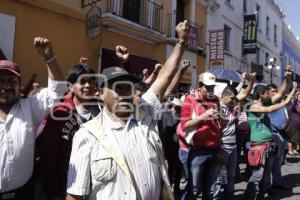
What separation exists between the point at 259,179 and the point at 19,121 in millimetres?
Result: 3845

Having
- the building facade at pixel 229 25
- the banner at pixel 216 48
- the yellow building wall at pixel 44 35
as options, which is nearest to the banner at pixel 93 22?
the yellow building wall at pixel 44 35

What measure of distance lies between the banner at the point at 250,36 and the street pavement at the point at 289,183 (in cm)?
1094

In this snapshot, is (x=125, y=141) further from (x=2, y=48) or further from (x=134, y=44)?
(x=134, y=44)

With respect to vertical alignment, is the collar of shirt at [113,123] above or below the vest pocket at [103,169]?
above

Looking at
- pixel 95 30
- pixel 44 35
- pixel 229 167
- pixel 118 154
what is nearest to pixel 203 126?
pixel 229 167

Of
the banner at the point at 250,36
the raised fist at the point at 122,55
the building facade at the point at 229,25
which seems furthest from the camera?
the banner at the point at 250,36

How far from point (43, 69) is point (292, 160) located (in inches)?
267

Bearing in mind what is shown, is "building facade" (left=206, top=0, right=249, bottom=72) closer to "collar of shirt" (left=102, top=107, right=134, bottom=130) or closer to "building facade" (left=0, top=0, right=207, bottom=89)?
"building facade" (left=0, top=0, right=207, bottom=89)

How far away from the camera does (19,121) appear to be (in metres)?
2.62

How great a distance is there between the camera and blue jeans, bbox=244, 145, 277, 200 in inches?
217

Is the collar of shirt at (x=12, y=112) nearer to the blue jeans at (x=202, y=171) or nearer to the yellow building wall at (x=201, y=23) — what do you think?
the blue jeans at (x=202, y=171)

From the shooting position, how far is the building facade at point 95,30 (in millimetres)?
8859

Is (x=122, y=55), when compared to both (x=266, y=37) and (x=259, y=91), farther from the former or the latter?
(x=266, y=37)

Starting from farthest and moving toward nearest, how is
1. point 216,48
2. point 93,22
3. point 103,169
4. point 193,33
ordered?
point 216,48 → point 193,33 → point 93,22 → point 103,169
